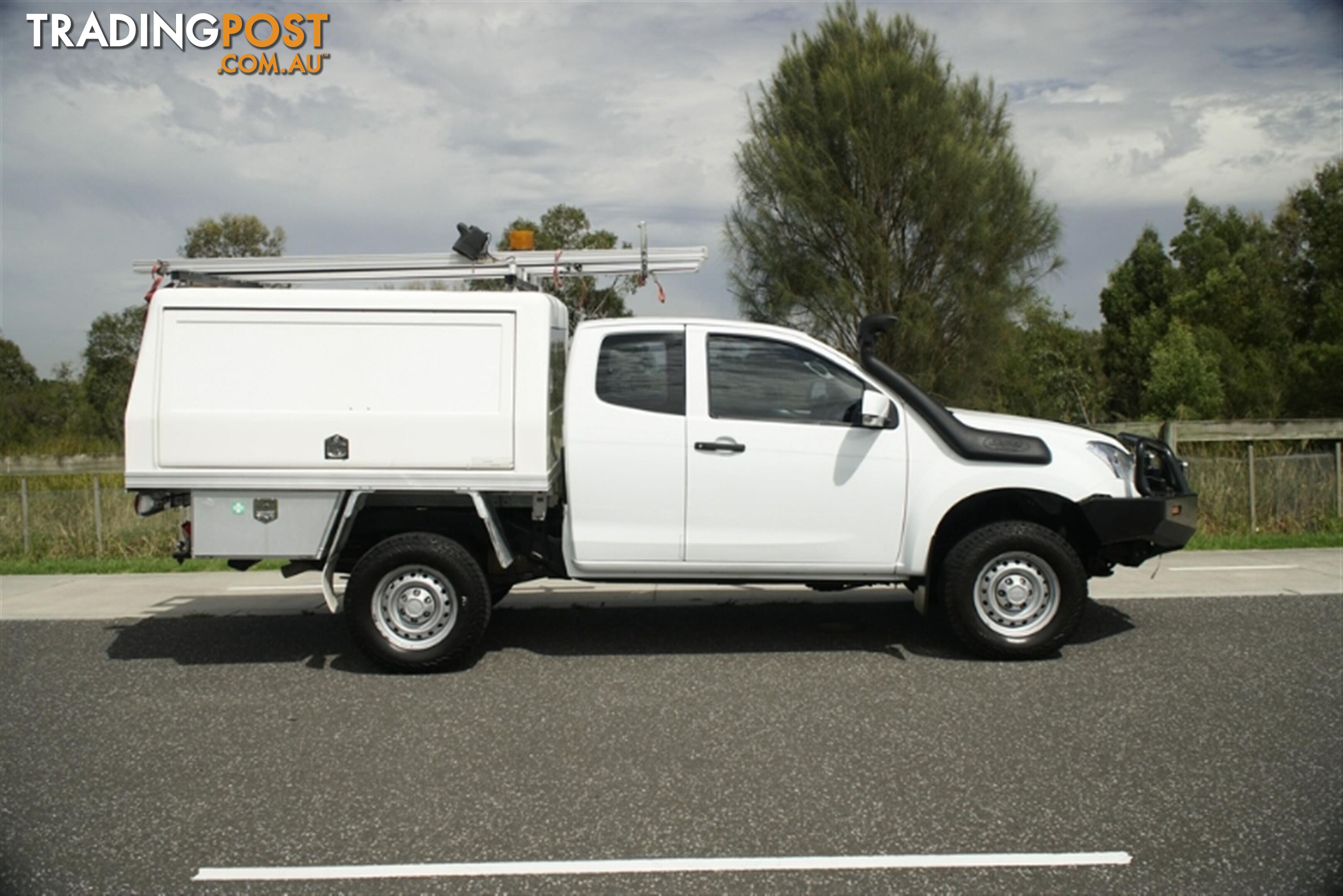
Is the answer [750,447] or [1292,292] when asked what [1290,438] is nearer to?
[750,447]

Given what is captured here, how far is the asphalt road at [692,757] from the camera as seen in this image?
4352 millimetres

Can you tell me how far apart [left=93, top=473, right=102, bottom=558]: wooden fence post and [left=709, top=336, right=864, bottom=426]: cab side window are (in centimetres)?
A: 853

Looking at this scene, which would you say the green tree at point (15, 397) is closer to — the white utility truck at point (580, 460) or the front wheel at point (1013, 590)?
the white utility truck at point (580, 460)

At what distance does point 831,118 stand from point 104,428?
16.1m

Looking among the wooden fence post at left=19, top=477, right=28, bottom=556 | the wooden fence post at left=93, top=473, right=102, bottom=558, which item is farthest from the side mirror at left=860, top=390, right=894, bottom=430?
the wooden fence post at left=19, top=477, right=28, bottom=556

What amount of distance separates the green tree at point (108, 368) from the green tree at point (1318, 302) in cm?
2404

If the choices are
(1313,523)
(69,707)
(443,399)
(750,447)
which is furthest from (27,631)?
(1313,523)

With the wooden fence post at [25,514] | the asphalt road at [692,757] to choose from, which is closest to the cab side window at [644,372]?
the asphalt road at [692,757]

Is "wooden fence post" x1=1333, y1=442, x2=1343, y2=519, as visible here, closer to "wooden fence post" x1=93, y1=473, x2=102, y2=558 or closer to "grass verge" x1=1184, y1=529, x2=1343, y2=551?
"grass verge" x1=1184, y1=529, x2=1343, y2=551

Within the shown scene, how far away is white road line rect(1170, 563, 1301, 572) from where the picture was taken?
10.0 m

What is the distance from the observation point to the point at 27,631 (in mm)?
8555

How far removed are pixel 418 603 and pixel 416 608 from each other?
35 mm

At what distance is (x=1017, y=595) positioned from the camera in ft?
23.0

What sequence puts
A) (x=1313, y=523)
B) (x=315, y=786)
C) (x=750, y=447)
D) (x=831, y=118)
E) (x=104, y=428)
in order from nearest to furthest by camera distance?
(x=315, y=786) < (x=750, y=447) < (x=1313, y=523) < (x=831, y=118) < (x=104, y=428)
